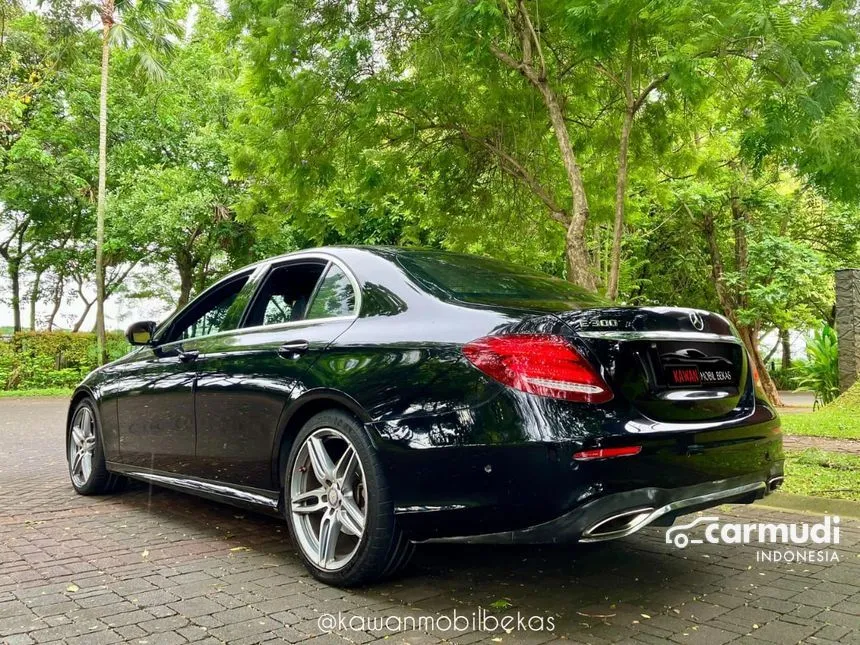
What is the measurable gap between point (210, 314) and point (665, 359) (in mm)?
2953

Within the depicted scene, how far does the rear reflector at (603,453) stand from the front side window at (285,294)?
182 cm

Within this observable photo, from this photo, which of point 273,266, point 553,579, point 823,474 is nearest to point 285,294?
point 273,266

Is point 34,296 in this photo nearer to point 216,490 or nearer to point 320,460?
point 216,490

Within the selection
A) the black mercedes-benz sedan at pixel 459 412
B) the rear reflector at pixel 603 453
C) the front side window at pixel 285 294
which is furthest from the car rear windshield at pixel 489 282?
the rear reflector at pixel 603 453

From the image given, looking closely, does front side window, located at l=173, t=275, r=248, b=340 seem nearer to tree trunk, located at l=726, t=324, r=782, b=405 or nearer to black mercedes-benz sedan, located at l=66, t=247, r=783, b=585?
black mercedes-benz sedan, located at l=66, t=247, r=783, b=585

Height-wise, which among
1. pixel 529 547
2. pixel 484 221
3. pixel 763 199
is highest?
pixel 763 199

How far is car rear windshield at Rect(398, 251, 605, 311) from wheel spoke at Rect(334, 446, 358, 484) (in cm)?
82

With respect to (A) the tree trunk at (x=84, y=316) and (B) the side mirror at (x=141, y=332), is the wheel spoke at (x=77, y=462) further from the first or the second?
(A) the tree trunk at (x=84, y=316)

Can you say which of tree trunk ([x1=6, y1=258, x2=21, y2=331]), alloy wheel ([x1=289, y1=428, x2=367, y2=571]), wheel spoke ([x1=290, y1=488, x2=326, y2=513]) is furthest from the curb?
tree trunk ([x1=6, y1=258, x2=21, y2=331])

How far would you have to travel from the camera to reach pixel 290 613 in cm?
304

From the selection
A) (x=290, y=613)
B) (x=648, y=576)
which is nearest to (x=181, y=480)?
(x=290, y=613)

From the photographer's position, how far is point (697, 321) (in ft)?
10.8

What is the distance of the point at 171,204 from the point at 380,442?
60.0 ft

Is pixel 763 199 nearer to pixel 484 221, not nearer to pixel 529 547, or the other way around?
pixel 484 221
